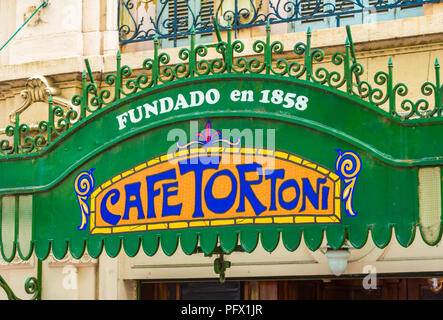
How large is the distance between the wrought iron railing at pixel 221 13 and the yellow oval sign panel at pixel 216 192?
9.95 feet

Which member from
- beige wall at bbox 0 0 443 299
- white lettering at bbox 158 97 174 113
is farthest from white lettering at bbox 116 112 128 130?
beige wall at bbox 0 0 443 299

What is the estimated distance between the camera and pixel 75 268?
1052 cm

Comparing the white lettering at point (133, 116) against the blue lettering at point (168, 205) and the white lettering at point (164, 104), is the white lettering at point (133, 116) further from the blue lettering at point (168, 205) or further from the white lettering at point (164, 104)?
the blue lettering at point (168, 205)

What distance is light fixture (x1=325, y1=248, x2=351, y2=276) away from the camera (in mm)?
9172

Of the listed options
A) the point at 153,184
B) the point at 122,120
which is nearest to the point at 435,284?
the point at 153,184

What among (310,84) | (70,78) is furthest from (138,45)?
(310,84)

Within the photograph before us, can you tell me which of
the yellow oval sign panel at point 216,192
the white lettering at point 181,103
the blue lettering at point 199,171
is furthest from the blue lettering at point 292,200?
the white lettering at point 181,103

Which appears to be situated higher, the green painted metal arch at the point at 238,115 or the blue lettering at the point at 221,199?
the green painted metal arch at the point at 238,115

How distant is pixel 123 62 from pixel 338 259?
337cm

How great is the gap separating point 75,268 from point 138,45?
2705mm

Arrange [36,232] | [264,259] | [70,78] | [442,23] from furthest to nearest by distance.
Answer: [70,78] < [264,259] < [442,23] < [36,232]

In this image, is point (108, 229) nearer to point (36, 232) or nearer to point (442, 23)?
point (36, 232)

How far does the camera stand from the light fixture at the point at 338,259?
917 cm

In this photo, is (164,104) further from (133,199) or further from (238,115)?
(133,199)
